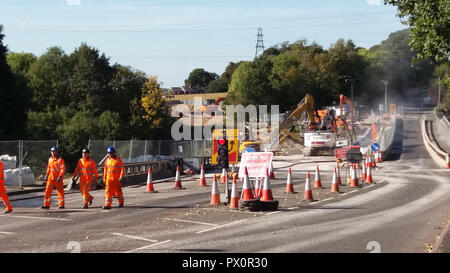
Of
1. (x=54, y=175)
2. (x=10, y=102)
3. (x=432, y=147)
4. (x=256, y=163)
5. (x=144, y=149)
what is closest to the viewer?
(x=54, y=175)

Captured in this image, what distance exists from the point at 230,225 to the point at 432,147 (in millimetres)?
46728

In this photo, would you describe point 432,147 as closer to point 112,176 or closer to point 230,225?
point 112,176

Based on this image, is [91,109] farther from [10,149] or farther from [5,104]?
[10,149]

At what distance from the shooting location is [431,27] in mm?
15414

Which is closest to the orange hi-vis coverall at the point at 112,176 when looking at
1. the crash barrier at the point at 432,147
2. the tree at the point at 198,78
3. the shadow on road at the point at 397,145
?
the crash barrier at the point at 432,147

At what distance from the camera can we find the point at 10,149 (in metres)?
26.0

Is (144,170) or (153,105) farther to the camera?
(153,105)

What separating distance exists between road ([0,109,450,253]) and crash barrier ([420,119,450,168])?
75.1ft

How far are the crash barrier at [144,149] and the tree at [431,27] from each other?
1714 cm

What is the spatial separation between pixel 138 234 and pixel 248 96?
73.1m

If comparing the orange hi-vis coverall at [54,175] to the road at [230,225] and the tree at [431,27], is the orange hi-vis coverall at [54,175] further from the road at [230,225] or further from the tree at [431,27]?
the tree at [431,27]

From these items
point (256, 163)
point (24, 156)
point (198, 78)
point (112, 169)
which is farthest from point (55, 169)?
point (198, 78)

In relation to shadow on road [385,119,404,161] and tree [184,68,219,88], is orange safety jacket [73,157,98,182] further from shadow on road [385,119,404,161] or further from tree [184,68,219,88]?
tree [184,68,219,88]
